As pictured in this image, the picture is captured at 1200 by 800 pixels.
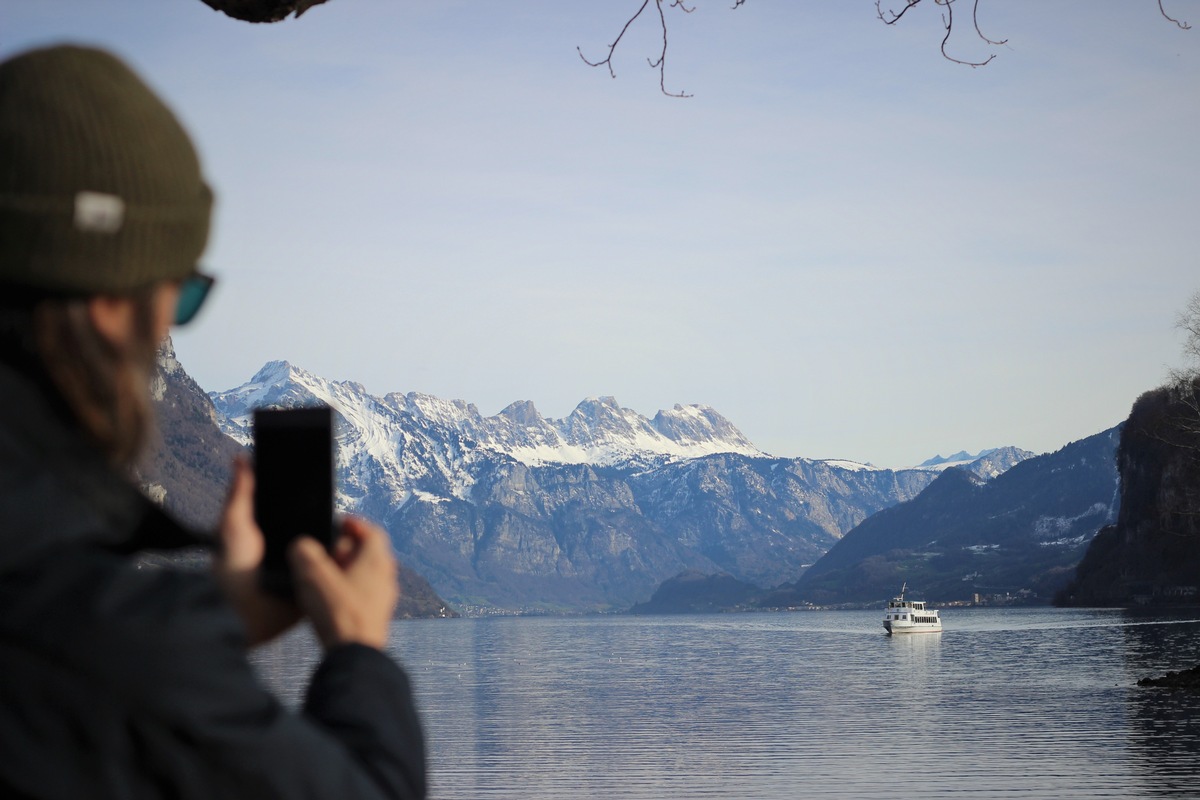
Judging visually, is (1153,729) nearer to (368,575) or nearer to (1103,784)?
(1103,784)

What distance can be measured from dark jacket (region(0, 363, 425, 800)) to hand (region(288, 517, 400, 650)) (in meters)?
0.19

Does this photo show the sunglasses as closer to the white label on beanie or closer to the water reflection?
the white label on beanie

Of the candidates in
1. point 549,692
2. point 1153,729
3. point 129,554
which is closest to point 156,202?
point 129,554

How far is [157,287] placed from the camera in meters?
1.53

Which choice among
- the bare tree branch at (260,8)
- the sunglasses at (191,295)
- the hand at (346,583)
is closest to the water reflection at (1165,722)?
the bare tree branch at (260,8)

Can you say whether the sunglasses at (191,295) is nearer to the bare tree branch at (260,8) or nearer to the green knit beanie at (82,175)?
the green knit beanie at (82,175)

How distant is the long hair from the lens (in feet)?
4.78

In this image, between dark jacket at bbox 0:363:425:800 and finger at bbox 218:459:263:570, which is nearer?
dark jacket at bbox 0:363:425:800

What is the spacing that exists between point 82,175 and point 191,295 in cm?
24

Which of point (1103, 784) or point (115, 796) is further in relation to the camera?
point (1103, 784)

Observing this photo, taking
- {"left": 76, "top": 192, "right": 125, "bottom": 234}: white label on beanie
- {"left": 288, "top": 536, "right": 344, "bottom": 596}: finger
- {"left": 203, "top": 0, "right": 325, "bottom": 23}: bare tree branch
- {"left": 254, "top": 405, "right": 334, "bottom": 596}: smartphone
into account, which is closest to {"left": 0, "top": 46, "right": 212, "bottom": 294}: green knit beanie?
{"left": 76, "top": 192, "right": 125, "bottom": 234}: white label on beanie

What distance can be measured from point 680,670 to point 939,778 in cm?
8525

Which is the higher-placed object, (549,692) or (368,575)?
(368,575)

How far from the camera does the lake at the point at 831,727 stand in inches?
2293
